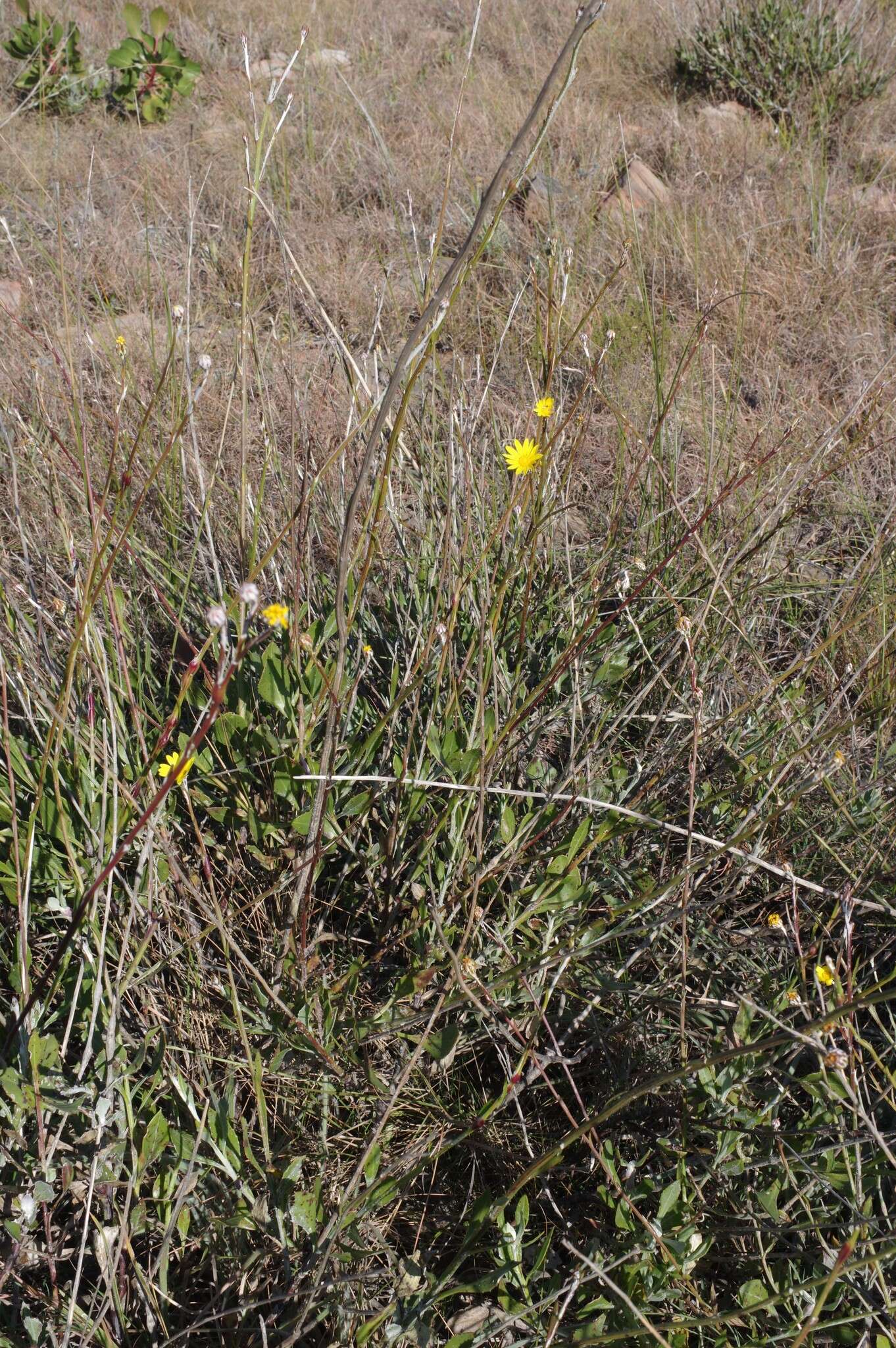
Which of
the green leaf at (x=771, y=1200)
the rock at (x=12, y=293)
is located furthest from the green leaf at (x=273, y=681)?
the rock at (x=12, y=293)

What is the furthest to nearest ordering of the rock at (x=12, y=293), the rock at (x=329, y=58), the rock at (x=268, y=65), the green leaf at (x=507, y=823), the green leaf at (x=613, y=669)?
1. the rock at (x=329, y=58)
2. the rock at (x=268, y=65)
3. the rock at (x=12, y=293)
4. the green leaf at (x=613, y=669)
5. the green leaf at (x=507, y=823)

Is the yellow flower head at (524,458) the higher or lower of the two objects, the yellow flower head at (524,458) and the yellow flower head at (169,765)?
the higher

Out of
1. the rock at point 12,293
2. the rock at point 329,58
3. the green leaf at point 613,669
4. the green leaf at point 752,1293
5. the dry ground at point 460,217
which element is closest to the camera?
the green leaf at point 752,1293

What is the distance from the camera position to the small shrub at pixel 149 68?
3.64 meters

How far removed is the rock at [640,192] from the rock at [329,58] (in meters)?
1.53

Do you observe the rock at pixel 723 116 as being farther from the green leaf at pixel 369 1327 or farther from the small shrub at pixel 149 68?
the green leaf at pixel 369 1327

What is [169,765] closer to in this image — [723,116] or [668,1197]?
[668,1197]

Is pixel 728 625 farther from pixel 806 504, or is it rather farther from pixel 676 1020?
pixel 676 1020

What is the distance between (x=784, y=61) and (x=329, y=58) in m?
1.93

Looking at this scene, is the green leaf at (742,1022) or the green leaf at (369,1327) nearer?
the green leaf at (369,1327)

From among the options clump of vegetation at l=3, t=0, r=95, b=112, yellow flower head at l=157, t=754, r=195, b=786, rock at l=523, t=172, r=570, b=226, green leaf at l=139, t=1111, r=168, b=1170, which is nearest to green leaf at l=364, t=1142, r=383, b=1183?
green leaf at l=139, t=1111, r=168, b=1170

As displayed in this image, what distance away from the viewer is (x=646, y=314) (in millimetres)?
2408

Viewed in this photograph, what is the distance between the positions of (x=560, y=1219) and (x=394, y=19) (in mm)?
5239

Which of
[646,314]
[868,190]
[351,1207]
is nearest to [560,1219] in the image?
[351,1207]
